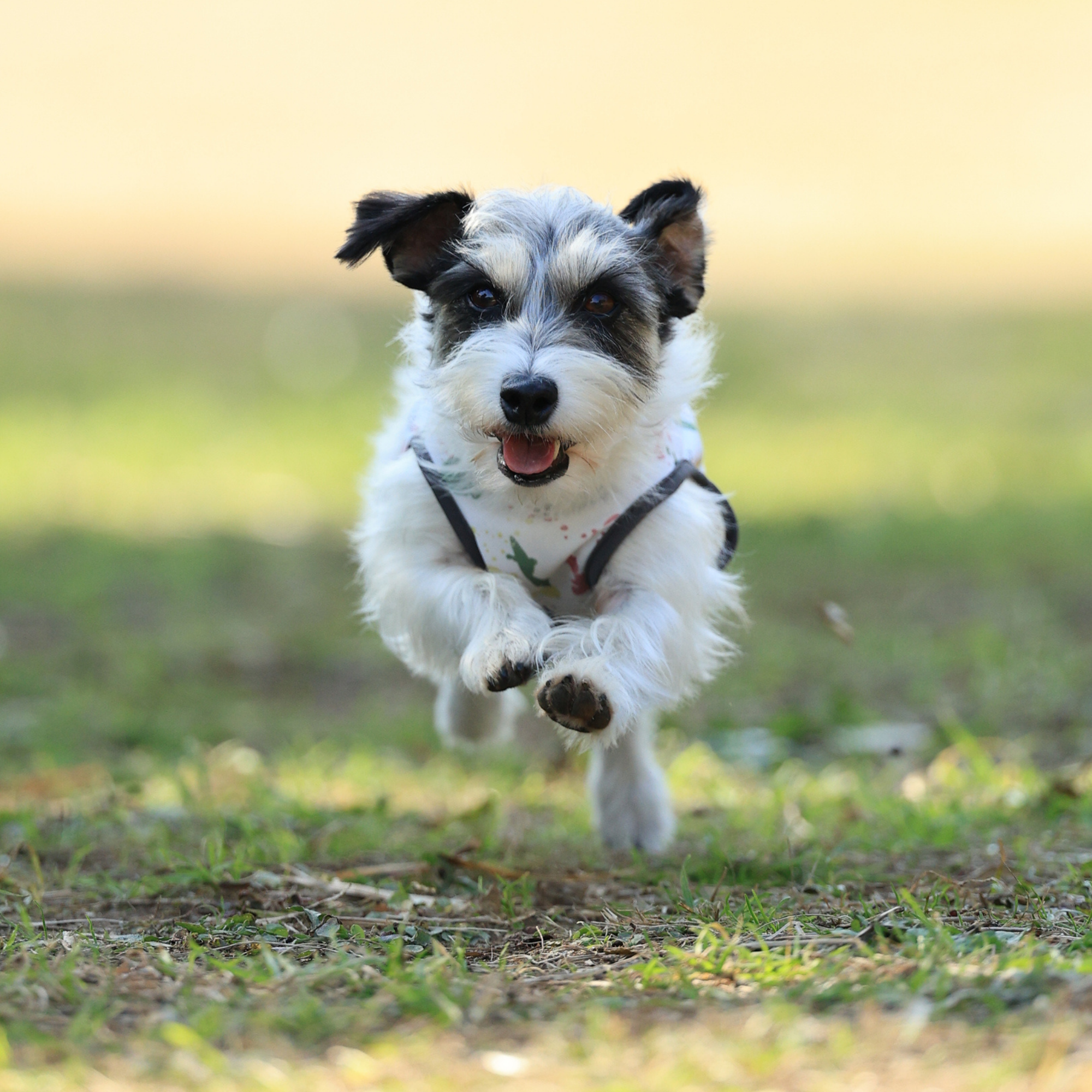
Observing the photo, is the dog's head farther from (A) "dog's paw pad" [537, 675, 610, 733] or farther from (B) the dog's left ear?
(A) "dog's paw pad" [537, 675, 610, 733]

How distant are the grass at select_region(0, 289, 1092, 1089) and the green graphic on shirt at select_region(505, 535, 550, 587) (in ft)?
2.83

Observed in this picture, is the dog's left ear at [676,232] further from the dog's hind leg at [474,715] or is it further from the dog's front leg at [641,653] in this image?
the dog's hind leg at [474,715]

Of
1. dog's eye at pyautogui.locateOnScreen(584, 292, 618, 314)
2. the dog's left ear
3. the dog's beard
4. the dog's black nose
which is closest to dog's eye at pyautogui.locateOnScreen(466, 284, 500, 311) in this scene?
the dog's beard

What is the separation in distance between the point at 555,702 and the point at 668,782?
207 cm

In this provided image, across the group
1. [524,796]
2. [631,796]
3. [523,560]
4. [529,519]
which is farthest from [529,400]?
[524,796]

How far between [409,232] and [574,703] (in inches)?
Result: 60.2

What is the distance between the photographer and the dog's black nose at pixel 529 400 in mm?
4105

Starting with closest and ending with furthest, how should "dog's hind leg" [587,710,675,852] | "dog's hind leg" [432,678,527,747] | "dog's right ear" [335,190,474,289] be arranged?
1. "dog's right ear" [335,190,474,289]
2. "dog's hind leg" [587,710,675,852]
3. "dog's hind leg" [432,678,527,747]

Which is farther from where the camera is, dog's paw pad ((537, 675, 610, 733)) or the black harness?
the black harness

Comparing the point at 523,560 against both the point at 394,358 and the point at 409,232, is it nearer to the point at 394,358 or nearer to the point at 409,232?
the point at 409,232

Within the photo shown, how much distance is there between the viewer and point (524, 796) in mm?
5957

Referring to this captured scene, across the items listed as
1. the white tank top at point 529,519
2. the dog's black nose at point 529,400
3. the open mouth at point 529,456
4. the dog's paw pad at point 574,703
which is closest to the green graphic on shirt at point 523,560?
the white tank top at point 529,519

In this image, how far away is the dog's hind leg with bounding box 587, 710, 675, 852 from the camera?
5227mm

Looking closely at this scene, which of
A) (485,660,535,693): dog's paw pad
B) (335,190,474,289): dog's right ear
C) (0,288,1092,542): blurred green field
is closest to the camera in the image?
(485,660,535,693): dog's paw pad
